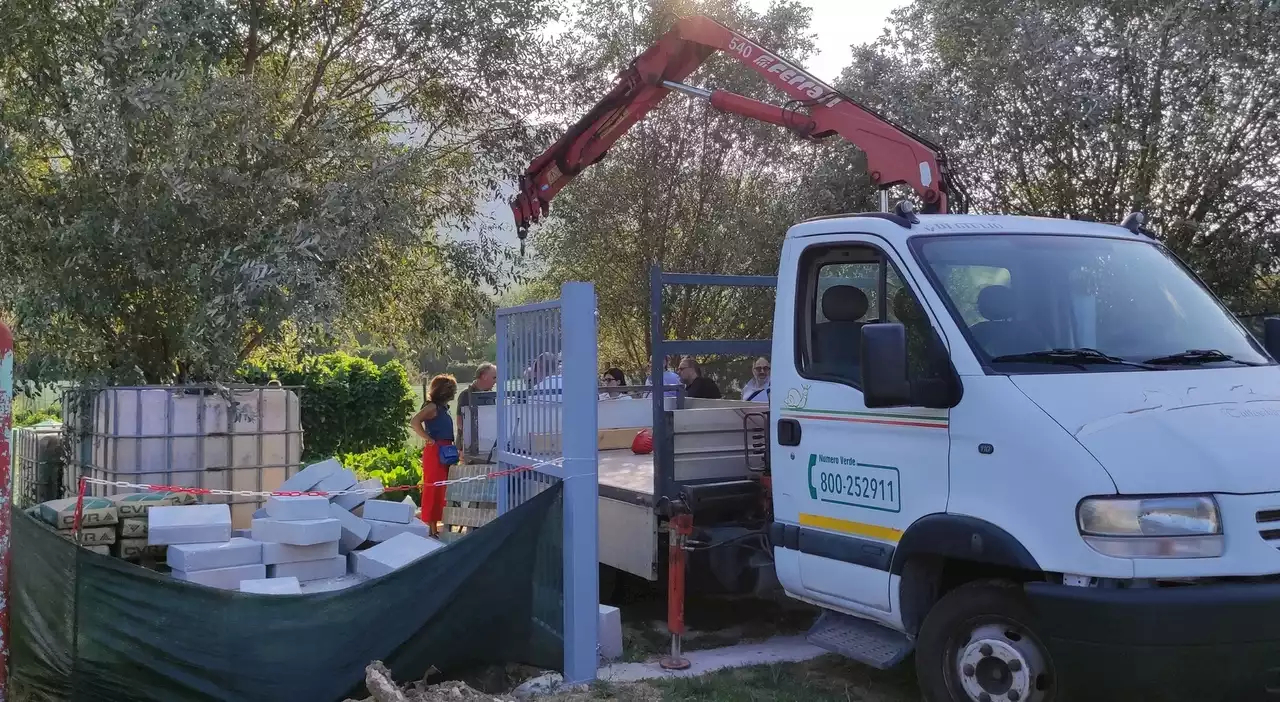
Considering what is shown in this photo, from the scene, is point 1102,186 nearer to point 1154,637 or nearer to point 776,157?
point 776,157

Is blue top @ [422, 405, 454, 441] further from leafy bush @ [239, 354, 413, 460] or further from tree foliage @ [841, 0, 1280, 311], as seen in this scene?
leafy bush @ [239, 354, 413, 460]

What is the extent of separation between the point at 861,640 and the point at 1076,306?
1912mm

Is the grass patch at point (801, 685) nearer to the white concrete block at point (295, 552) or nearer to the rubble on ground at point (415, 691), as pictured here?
the rubble on ground at point (415, 691)

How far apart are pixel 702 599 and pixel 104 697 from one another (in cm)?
431

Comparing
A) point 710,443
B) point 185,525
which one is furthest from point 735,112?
point 185,525

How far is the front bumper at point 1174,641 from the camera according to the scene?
3785mm

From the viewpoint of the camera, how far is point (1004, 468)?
425 centimetres

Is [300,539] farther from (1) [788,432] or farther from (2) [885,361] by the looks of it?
(2) [885,361]

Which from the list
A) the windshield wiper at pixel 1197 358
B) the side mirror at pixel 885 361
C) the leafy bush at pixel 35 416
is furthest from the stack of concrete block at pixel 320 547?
the leafy bush at pixel 35 416

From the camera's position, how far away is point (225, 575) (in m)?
5.93

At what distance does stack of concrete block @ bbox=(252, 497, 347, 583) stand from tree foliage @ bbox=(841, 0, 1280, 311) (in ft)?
31.1

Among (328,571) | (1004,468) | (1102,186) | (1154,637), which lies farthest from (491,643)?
(1102,186)

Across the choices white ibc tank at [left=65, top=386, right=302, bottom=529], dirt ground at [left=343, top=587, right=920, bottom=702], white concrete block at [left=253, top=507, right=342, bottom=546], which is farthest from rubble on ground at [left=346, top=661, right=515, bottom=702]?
white ibc tank at [left=65, top=386, right=302, bottom=529]

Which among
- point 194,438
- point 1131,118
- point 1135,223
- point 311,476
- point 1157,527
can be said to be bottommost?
point 311,476
